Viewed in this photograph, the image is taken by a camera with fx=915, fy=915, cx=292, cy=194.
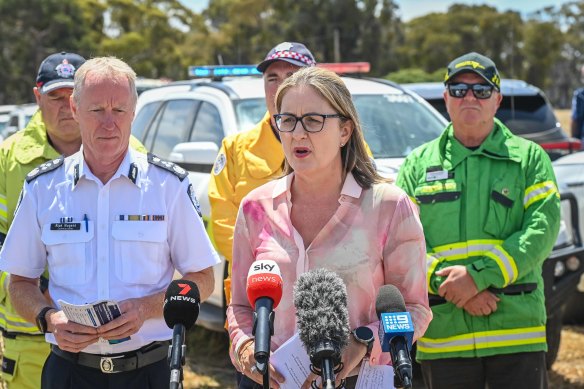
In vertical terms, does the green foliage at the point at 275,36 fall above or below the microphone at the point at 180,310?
above

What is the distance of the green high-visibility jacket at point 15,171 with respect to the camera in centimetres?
422

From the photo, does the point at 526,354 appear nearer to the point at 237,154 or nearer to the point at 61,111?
the point at 237,154

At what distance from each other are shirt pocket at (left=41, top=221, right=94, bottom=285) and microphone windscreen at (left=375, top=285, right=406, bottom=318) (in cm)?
135

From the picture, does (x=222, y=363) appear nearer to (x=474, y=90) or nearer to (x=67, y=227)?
(x=474, y=90)

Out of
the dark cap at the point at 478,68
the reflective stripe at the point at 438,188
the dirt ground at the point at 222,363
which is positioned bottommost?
the dirt ground at the point at 222,363

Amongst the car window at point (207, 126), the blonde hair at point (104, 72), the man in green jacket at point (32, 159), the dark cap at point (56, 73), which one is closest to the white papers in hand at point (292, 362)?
the blonde hair at point (104, 72)

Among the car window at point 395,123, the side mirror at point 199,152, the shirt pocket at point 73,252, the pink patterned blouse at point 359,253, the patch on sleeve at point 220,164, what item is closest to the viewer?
the pink patterned blouse at point 359,253

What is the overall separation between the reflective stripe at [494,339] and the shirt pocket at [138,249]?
1.63m

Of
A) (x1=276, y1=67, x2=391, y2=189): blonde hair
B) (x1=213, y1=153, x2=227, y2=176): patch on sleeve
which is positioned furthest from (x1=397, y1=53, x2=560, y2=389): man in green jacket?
(x1=276, y1=67, x2=391, y2=189): blonde hair

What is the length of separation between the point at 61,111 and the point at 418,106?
357 cm

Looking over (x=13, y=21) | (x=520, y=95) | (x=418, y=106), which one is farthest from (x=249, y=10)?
(x=418, y=106)

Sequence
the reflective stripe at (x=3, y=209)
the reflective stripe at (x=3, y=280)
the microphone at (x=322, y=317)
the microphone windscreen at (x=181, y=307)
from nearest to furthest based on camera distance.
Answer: the microphone at (x=322, y=317)
the microphone windscreen at (x=181, y=307)
the reflective stripe at (x=3, y=280)
the reflective stripe at (x=3, y=209)

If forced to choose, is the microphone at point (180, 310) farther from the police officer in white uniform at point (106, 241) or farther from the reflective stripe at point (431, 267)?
the reflective stripe at point (431, 267)

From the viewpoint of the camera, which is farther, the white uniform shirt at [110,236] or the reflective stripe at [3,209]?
the reflective stripe at [3,209]
